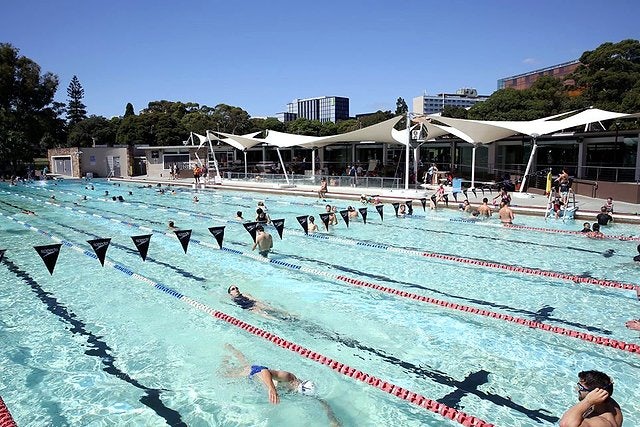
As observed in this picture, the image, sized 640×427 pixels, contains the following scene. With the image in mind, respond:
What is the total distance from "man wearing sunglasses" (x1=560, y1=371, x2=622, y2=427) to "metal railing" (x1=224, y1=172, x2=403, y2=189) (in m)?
18.4

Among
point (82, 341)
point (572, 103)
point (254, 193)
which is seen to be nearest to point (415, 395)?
point (82, 341)

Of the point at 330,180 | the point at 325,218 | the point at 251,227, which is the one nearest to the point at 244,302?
the point at 251,227

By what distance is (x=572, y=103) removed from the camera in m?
38.0

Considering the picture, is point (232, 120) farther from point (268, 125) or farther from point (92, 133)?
point (92, 133)

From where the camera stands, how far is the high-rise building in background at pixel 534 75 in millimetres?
104956

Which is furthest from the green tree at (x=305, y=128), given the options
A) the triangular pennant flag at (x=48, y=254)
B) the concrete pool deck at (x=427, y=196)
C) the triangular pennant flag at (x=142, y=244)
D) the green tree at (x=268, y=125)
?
the triangular pennant flag at (x=48, y=254)

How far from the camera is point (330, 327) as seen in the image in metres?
7.18

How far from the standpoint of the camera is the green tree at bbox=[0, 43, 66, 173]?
1697 inches

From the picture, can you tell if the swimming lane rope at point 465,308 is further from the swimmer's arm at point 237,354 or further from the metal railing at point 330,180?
the metal railing at point 330,180

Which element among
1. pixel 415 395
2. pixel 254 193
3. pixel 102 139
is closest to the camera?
pixel 415 395

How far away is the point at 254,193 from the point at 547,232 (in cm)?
1677

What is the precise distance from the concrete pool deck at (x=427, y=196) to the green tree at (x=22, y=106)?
2200cm

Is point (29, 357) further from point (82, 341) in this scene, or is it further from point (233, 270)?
point (233, 270)

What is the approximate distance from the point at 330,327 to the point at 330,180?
58.9 feet
